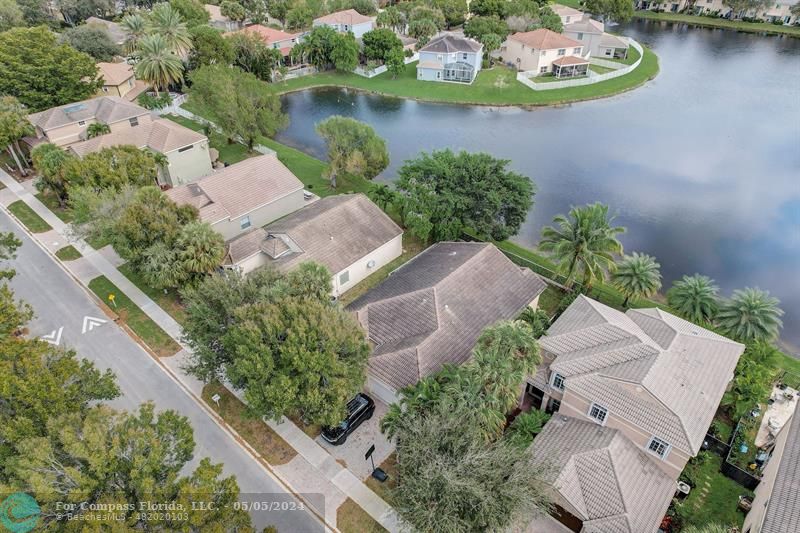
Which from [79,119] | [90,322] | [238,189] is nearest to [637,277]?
[238,189]

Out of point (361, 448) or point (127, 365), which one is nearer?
point (361, 448)

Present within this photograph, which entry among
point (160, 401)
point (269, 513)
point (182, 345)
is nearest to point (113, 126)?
point (182, 345)

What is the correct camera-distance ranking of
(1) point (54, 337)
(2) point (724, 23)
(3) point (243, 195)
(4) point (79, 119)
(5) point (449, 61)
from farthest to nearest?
(2) point (724, 23)
(5) point (449, 61)
(4) point (79, 119)
(3) point (243, 195)
(1) point (54, 337)

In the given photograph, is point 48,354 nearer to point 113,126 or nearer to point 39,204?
Result: point 39,204

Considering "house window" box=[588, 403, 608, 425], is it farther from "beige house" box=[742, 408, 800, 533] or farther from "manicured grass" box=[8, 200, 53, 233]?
"manicured grass" box=[8, 200, 53, 233]

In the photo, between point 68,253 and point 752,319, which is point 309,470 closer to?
point 752,319

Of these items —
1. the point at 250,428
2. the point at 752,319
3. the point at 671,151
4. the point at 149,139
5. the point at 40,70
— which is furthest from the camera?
the point at 671,151

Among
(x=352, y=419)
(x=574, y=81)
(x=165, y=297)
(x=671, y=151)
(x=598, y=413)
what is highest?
(x=574, y=81)

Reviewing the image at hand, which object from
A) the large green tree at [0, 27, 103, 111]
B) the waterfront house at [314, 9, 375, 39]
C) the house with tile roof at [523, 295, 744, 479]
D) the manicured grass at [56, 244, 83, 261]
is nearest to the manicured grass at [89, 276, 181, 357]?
the manicured grass at [56, 244, 83, 261]
